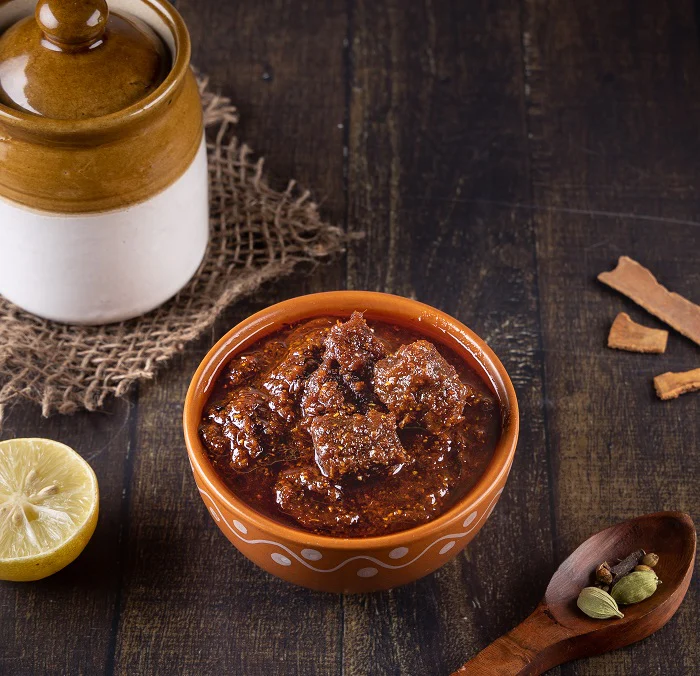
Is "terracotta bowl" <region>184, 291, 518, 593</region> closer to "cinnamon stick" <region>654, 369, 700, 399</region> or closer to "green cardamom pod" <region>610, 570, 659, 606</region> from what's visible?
"green cardamom pod" <region>610, 570, 659, 606</region>

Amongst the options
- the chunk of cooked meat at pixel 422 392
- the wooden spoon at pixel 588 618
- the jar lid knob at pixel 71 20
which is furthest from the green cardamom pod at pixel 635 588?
the jar lid knob at pixel 71 20

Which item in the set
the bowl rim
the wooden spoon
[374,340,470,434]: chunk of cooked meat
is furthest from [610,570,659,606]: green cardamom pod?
[374,340,470,434]: chunk of cooked meat

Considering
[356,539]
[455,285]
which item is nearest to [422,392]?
[356,539]

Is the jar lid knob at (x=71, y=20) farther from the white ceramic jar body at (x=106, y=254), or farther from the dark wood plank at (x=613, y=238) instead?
the dark wood plank at (x=613, y=238)

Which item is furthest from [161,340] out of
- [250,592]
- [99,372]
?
[250,592]

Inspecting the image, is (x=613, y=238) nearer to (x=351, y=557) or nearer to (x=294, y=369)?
(x=294, y=369)
